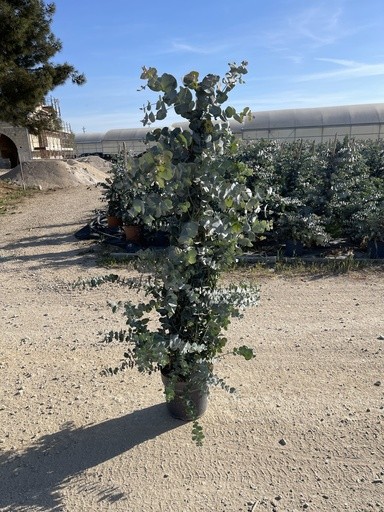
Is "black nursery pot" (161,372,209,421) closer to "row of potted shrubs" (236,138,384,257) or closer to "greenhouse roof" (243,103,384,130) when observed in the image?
"row of potted shrubs" (236,138,384,257)

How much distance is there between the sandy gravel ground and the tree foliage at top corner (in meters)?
12.2

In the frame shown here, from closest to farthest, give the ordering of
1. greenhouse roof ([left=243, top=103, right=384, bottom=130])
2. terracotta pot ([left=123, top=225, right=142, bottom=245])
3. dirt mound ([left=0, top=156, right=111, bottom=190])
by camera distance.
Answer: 1. terracotta pot ([left=123, top=225, right=142, bottom=245])
2. dirt mound ([left=0, top=156, right=111, bottom=190])
3. greenhouse roof ([left=243, top=103, right=384, bottom=130])

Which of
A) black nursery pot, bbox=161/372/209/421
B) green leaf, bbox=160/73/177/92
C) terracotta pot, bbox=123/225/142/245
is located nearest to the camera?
green leaf, bbox=160/73/177/92

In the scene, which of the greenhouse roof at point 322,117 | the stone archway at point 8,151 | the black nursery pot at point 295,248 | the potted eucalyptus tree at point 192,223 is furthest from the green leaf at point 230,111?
the stone archway at point 8,151

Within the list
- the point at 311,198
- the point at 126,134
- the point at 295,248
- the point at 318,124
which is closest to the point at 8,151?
the point at 126,134

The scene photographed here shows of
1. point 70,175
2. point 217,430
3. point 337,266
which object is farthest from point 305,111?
point 217,430

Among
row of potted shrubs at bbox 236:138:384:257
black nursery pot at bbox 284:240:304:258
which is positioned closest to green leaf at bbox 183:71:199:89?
row of potted shrubs at bbox 236:138:384:257

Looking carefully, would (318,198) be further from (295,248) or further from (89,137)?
(89,137)

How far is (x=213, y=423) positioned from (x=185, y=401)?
356mm

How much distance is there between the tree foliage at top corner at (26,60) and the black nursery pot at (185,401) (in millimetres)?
14066

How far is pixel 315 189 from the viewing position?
7699 millimetres

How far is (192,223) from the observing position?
2068mm

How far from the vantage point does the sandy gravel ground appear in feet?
6.97

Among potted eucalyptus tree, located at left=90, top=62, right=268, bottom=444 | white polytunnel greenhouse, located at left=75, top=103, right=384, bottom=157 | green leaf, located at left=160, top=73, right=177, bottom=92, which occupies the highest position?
white polytunnel greenhouse, located at left=75, top=103, right=384, bottom=157
